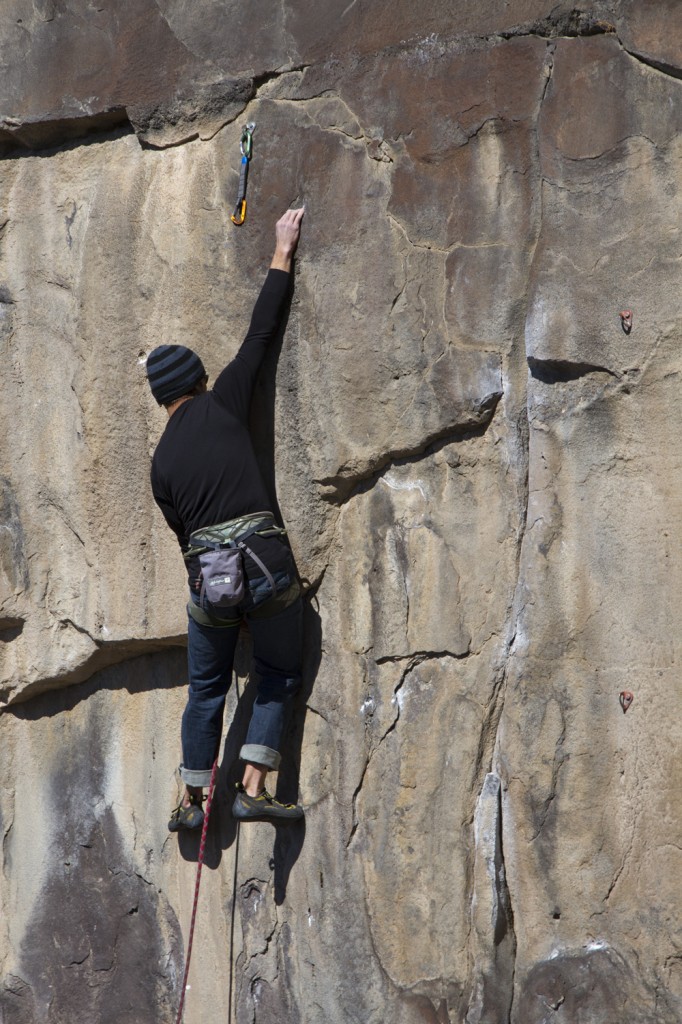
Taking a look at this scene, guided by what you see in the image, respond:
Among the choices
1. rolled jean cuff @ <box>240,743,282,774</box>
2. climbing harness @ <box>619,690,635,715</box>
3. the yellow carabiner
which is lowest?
rolled jean cuff @ <box>240,743,282,774</box>

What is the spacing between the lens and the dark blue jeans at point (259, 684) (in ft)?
13.0

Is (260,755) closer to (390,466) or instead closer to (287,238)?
(390,466)

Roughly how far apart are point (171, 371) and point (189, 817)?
1484mm

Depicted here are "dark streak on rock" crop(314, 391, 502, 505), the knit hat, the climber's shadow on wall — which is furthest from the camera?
the climber's shadow on wall

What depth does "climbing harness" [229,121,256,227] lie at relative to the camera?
13.1ft

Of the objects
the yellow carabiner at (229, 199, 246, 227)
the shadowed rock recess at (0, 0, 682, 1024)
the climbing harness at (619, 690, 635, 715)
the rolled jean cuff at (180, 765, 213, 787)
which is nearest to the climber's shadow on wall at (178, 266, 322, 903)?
the shadowed rock recess at (0, 0, 682, 1024)

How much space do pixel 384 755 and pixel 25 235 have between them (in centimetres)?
219

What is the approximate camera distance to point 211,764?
4113mm

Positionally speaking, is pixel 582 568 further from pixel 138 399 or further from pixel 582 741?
pixel 138 399

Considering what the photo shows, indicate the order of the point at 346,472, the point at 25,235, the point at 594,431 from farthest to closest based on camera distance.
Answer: the point at 25,235, the point at 346,472, the point at 594,431

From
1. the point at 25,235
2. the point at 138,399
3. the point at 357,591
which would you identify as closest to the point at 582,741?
the point at 357,591

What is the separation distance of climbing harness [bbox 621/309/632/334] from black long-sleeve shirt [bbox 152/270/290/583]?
1051 millimetres

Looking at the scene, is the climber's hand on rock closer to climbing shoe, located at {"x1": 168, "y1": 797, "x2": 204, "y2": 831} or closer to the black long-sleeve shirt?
the black long-sleeve shirt

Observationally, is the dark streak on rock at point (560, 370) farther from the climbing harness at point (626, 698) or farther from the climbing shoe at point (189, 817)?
the climbing shoe at point (189, 817)
